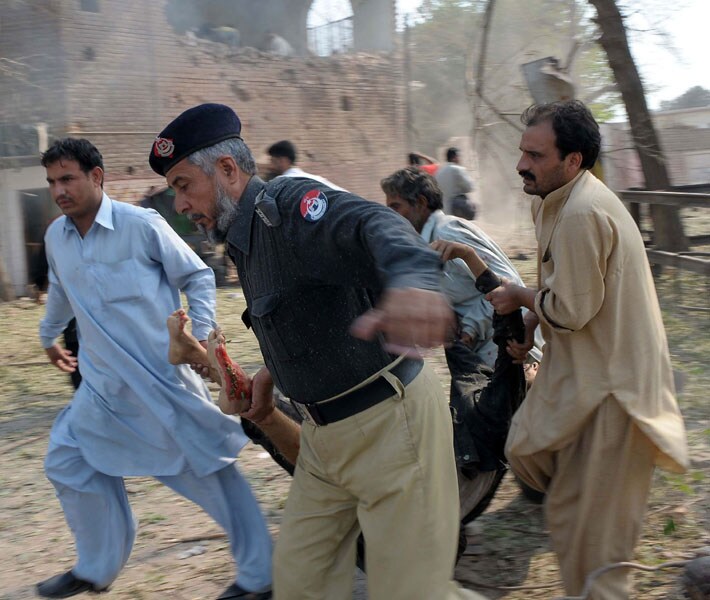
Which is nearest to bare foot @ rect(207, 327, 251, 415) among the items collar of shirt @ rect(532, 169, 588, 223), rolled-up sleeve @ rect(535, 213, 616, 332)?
rolled-up sleeve @ rect(535, 213, 616, 332)

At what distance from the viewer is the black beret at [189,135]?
8.55 feet

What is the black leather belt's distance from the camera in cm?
248

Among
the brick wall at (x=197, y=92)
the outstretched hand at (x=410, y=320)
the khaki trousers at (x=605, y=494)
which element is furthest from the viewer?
the brick wall at (x=197, y=92)

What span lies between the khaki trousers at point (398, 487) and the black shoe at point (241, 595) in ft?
3.66

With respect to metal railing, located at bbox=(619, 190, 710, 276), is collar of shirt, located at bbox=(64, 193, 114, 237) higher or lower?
higher

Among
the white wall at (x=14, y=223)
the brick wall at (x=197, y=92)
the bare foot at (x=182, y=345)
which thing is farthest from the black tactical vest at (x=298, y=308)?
the brick wall at (x=197, y=92)

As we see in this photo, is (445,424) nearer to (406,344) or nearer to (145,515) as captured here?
(406,344)

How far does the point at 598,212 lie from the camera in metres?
2.92

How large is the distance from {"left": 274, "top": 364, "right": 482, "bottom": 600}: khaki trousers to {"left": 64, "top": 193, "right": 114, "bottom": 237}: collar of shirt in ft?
5.22

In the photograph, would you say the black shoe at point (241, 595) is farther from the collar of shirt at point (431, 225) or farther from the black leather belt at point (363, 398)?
the collar of shirt at point (431, 225)

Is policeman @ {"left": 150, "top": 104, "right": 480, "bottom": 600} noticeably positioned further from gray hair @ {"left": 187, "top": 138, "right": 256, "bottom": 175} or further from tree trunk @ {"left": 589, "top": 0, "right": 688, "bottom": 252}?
tree trunk @ {"left": 589, "top": 0, "right": 688, "bottom": 252}

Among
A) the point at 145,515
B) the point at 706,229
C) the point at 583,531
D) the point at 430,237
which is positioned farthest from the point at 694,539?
the point at 706,229

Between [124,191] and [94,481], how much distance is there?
1277 cm

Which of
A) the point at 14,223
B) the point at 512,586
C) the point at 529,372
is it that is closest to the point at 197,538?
the point at 512,586
